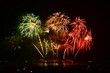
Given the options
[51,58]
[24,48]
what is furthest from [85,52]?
[24,48]

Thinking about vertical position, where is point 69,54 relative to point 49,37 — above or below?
below

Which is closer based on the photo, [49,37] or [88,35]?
[88,35]

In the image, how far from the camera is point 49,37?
1549 inches

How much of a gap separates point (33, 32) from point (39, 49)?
667 cm

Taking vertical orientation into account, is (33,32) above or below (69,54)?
above

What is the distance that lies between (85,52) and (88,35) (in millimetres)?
11158

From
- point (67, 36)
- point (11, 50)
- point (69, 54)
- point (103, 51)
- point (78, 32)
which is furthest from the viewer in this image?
point (103, 51)

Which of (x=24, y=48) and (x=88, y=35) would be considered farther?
(x=24, y=48)

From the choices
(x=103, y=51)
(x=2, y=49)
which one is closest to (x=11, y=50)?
(x=2, y=49)

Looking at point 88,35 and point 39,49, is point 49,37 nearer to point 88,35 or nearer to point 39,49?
point 39,49

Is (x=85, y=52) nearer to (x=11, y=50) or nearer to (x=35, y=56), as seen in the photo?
(x=35, y=56)

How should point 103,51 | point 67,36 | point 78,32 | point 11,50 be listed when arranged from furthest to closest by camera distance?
point 103,51 → point 11,50 → point 67,36 → point 78,32

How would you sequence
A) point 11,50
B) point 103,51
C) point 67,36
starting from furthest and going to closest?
1. point 103,51
2. point 11,50
3. point 67,36

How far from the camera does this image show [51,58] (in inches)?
1565
